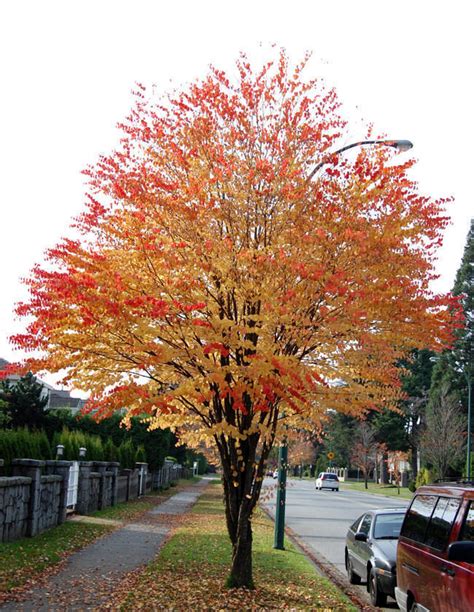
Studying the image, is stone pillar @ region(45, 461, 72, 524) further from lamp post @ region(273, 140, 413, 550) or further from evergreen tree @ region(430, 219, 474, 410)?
evergreen tree @ region(430, 219, 474, 410)

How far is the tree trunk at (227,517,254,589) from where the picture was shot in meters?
10.8

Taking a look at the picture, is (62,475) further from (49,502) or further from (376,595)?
(376,595)

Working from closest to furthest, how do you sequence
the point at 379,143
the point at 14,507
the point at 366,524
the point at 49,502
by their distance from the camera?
1. the point at 379,143
2. the point at 366,524
3. the point at 14,507
4. the point at 49,502

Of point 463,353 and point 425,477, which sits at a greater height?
point 463,353

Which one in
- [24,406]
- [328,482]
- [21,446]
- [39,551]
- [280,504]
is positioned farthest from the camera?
[328,482]

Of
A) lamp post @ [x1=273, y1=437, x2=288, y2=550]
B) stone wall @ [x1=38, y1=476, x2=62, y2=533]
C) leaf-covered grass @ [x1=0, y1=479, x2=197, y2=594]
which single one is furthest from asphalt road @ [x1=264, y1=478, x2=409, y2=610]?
stone wall @ [x1=38, y1=476, x2=62, y2=533]

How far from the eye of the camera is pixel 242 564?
1082 cm

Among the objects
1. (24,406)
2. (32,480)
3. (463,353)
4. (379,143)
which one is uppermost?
(463,353)

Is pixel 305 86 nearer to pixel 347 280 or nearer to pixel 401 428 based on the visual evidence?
pixel 347 280

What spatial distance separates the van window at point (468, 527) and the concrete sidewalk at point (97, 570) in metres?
4.76

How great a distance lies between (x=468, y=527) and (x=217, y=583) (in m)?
5.50

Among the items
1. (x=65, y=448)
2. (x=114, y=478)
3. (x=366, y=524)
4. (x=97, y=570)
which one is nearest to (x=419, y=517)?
(x=366, y=524)

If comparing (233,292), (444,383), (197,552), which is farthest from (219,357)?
(444,383)

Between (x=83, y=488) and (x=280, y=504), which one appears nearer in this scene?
(x=280, y=504)
